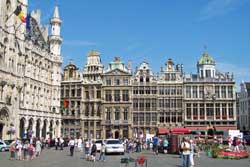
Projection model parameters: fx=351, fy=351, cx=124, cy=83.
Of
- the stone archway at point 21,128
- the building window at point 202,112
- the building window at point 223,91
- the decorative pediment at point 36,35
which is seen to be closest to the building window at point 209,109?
the building window at point 202,112

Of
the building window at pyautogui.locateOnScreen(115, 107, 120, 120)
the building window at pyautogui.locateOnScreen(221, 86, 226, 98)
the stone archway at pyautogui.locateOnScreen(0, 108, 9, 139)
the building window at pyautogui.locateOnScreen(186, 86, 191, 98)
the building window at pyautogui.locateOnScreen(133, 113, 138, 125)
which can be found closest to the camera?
the stone archway at pyautogui.locateOnScreen(0, 108, 9, 139)

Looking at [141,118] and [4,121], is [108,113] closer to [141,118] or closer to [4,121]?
[141,118]

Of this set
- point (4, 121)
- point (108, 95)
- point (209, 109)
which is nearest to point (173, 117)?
point (209, 109)

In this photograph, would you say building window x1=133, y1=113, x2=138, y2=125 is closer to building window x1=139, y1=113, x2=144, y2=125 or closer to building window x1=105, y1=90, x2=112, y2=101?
building window x1=139, y1=113, x2=144, y2=125

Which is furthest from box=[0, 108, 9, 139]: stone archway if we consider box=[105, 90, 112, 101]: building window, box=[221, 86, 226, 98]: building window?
box=[221, 86, 226, 98]: building window

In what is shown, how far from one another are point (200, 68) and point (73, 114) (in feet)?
89.9

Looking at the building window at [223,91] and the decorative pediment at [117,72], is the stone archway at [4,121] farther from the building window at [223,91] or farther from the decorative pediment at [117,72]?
the building window at [223,91]

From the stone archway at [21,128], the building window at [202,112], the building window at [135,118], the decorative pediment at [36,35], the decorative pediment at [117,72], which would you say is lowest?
the stone archway at [21,128]

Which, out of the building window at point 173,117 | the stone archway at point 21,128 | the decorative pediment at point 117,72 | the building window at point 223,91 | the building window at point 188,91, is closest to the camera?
the stone archway at point 21,128

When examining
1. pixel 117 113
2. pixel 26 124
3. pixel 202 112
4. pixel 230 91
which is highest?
pixel 230 91

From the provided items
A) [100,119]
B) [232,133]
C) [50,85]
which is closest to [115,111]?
[100,119]

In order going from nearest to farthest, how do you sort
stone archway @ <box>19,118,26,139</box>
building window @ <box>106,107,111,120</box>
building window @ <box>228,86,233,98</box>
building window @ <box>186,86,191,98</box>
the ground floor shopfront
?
the ground floor shopfront
stone archway @ <box>19,118,26,139</box>
building window @ <box>228,86,233,98</box>
building window @ <box>186,86,191,98</box>
building window @ <box>106,107,111,120</box>

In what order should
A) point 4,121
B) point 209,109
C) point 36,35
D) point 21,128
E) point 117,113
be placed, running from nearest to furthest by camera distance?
point 4,121 → point 21,128 → point 36,35 → point 209,109 → point 117,113

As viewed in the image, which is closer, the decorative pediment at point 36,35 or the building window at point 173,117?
the decorative pediment at point 36,35
